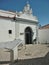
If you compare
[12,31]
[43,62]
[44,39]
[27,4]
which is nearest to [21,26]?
[12,31]

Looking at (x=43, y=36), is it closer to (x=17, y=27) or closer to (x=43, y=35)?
(x=43, y=35)

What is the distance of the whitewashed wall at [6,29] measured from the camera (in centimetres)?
2040

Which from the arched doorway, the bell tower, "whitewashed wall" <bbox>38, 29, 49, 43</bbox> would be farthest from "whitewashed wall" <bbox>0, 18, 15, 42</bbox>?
the bell tower

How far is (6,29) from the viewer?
20.9m

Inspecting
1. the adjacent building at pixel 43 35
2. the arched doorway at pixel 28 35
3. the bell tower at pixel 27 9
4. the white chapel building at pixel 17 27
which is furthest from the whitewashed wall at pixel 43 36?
the bell tower at pixel 27 9

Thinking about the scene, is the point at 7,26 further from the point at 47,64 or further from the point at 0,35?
the point at 47,64

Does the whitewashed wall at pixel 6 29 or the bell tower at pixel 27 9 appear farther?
the bell tower at pixel 27 9

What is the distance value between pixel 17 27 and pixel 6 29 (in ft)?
6.05

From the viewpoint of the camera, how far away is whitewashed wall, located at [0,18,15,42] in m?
20.4

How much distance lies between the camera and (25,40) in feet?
77.6

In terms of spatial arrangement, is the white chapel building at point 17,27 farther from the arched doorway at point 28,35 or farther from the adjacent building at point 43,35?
the adjacent building at point 43,35

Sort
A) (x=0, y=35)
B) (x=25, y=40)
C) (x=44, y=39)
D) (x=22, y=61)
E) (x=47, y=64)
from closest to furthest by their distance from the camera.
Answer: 1. (x=47, y=64)
2. (x=22, y=61)
3. (x=0, y=35)
4. (x=25, y=40)
5. (x=44, y=39)

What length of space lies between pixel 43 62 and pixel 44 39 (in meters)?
13.2

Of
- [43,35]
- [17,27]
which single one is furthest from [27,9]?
[17,27]
